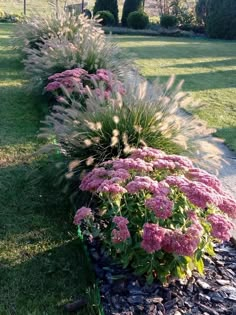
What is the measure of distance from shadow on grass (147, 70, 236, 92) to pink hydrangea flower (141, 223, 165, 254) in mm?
6791

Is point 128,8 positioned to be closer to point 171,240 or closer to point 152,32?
point 152,32

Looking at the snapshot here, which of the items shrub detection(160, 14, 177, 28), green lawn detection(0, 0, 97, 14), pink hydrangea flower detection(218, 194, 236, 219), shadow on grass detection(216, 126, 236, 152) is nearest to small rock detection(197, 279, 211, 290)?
pink hydrangea flower detection(218, 194, 236, 219)

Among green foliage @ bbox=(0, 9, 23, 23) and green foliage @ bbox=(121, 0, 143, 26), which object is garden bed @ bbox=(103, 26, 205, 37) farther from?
green foliage @ bbox=(0, 9, 23, 23)

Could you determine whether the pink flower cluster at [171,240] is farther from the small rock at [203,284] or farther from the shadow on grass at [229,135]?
the shadow on grass at [229,135]

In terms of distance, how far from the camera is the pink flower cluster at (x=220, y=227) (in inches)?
117

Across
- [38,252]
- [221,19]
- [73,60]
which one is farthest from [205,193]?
[221,19]

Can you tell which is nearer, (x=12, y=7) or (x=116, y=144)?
(x=116, y=144)

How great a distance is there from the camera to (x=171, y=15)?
19.7m

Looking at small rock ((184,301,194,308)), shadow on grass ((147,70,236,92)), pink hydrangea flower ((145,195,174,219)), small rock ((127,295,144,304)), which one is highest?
pink hydrangea flower ((145,195,174,219))

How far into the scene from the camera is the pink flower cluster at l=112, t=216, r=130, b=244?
2924 millimetres

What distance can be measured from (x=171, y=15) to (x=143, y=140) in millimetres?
16516

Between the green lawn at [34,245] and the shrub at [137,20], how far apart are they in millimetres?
14025

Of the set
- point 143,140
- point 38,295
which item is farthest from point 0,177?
point 38,295

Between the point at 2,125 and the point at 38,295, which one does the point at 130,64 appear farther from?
the point at 38,295
